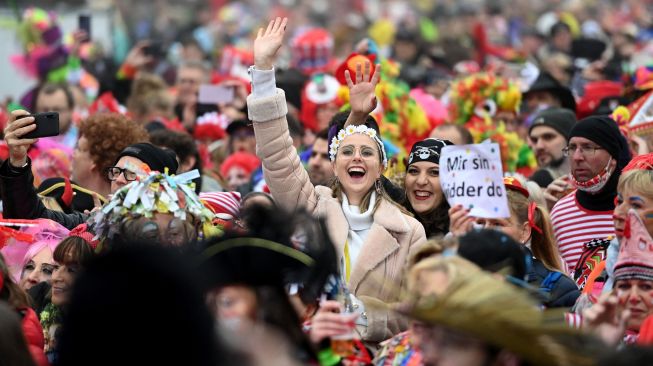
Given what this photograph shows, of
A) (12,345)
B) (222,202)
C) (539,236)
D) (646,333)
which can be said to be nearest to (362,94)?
(222,202)

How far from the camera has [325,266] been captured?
4762mm

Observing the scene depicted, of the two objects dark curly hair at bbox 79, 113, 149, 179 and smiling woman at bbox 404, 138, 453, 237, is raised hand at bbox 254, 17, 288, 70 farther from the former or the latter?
dark curly hair at bbox 79, 113, 149, 179

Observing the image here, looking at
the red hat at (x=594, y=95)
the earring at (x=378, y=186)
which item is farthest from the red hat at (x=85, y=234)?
the red hat at (x=594, y=95)

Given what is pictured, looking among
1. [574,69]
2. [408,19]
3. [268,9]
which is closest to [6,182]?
[574,69]

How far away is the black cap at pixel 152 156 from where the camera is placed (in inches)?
303

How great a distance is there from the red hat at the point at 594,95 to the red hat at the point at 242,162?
3161 mm

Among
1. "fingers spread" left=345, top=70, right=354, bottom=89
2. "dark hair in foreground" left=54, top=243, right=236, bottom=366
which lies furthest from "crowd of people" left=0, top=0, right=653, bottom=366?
"fingers spread" left=345, top=70, right=354, bottom=89

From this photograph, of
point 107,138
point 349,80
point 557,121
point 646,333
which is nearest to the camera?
point 646,333

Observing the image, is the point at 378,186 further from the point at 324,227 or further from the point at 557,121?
the point at 557,121

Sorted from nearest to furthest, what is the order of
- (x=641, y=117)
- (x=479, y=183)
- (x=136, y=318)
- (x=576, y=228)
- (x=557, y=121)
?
(x=136, y=318), (x=479, y=183), (x=576, y=228), (x=641, y=117), (x=557, y=121)

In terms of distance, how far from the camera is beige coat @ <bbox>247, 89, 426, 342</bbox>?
6801 millimetres

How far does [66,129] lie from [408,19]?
18.4 meters

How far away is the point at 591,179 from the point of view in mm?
8211

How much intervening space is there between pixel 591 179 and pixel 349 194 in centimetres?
176
